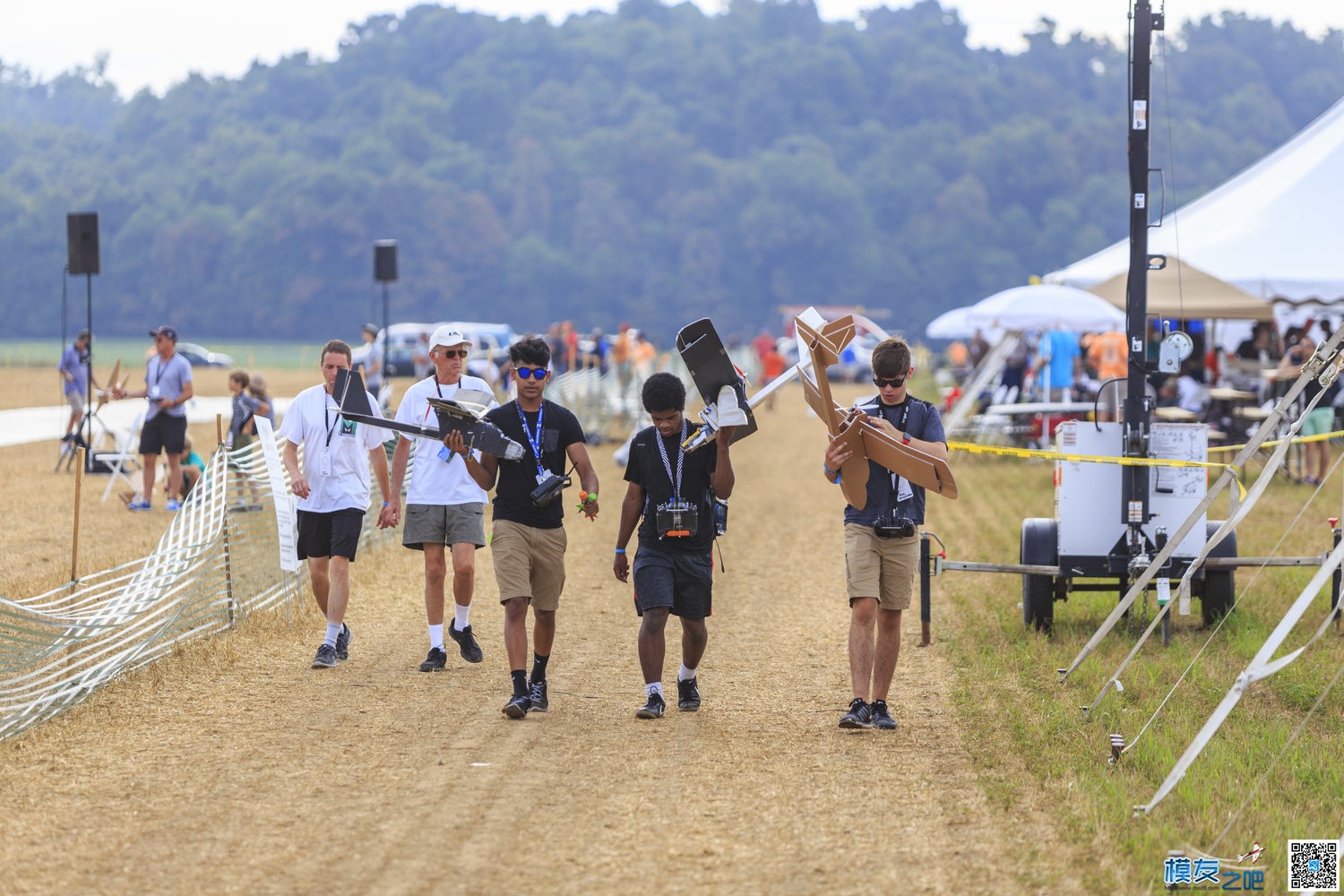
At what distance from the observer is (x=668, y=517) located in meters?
6.66

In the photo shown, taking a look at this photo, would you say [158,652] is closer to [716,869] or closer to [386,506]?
[386,506]

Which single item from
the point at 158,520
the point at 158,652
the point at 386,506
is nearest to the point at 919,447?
the point at 386,506

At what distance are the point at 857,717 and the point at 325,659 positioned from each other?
112 inches

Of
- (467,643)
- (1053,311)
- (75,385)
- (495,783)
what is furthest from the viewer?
(1053,311)

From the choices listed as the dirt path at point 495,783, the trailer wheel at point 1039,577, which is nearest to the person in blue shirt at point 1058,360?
the trailer wheel at point 1039,577

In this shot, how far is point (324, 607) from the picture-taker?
812 cm

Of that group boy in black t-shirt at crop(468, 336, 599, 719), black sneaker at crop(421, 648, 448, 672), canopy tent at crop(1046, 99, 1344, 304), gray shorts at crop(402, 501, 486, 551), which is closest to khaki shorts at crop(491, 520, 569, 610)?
boy in black t-shirt at crop(468, 336, 599, 719)

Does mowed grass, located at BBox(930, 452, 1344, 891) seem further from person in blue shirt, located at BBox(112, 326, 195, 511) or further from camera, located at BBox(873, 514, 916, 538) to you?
person in blue shirt, located at BBox(112, 326, 195, 511)

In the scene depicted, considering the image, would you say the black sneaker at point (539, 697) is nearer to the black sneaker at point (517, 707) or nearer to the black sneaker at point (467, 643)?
the black sneaker at point (517, 707)

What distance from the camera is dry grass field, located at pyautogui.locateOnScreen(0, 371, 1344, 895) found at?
495 cm

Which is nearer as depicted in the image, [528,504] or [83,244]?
[528,504]

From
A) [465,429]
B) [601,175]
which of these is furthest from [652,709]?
[601,175]

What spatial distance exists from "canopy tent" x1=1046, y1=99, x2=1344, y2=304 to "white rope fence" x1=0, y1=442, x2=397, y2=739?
35.8 feet

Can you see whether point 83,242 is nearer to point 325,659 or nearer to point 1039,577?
point 325,659
